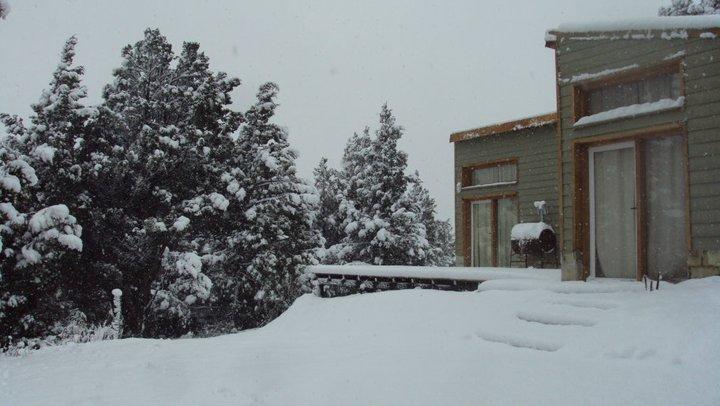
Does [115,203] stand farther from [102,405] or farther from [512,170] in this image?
[102,405]

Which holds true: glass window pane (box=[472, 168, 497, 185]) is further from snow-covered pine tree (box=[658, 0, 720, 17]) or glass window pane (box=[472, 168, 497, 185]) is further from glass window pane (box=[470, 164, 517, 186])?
snow-covered pine tree (box=[658, 0, 720, 17])

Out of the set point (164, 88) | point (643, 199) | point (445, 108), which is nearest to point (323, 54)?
point (445, 108)

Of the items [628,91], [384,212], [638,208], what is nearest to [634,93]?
[628,91]

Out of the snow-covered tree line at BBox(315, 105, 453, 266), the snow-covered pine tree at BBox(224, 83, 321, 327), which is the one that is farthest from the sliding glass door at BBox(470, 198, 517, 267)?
the snow-covered tree line at BBox(315, 105, 453, 266)

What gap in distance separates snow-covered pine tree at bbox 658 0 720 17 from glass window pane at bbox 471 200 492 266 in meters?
9.92

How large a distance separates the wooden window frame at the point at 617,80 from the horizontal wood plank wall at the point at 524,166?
3478mm

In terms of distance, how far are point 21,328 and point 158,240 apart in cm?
525

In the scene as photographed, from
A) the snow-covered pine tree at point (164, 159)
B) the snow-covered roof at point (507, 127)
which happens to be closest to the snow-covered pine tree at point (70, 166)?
the snow-covered pine tree at point (164, 159)

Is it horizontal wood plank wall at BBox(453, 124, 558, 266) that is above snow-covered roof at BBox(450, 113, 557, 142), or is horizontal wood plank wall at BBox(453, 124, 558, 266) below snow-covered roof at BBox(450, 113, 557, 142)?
below

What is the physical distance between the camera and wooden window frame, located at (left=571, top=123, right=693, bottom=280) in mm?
6946

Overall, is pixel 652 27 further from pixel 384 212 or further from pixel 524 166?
pixel 384 212

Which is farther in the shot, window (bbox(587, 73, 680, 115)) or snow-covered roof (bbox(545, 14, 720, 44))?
window (bbox(587, 73, 680, 115))

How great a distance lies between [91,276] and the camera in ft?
44.5

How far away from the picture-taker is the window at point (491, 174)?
12586mm
